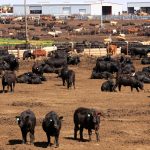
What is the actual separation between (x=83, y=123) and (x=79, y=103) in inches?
308

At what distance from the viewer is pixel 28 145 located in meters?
17.8

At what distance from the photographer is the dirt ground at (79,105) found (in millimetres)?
18422

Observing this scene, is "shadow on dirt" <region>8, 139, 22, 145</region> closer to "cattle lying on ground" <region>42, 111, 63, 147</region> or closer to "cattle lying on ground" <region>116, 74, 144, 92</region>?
"cattle lying on ground" <region>42, 111, 63, 147</region>

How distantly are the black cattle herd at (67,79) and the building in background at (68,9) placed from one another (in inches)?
3280

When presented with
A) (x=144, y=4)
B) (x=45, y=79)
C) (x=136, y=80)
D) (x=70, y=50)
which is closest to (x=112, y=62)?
(x=45, y=79)

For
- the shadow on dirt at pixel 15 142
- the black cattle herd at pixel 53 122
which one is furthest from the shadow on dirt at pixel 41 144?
the shadow on dirt at pixel 15 142

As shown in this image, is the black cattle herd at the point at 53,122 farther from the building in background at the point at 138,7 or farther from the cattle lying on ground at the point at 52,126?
the building in background at the point at 138,7

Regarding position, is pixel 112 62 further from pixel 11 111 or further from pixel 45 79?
pixel 11 111

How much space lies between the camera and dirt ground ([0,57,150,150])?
18.4m

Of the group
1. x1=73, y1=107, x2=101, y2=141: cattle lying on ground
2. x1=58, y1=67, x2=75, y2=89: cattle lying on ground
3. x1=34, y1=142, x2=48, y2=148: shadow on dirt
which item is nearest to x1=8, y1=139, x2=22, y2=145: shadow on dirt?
x1=34, y1=142, x2=48, y2=148: shadow on dirt

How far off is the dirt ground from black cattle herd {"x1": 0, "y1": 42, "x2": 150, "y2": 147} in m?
0.49

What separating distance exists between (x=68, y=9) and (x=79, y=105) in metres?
106

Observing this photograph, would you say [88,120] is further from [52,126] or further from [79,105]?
[79,105]

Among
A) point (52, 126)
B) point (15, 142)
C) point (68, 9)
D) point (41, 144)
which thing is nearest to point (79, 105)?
→ point (15, 142)
